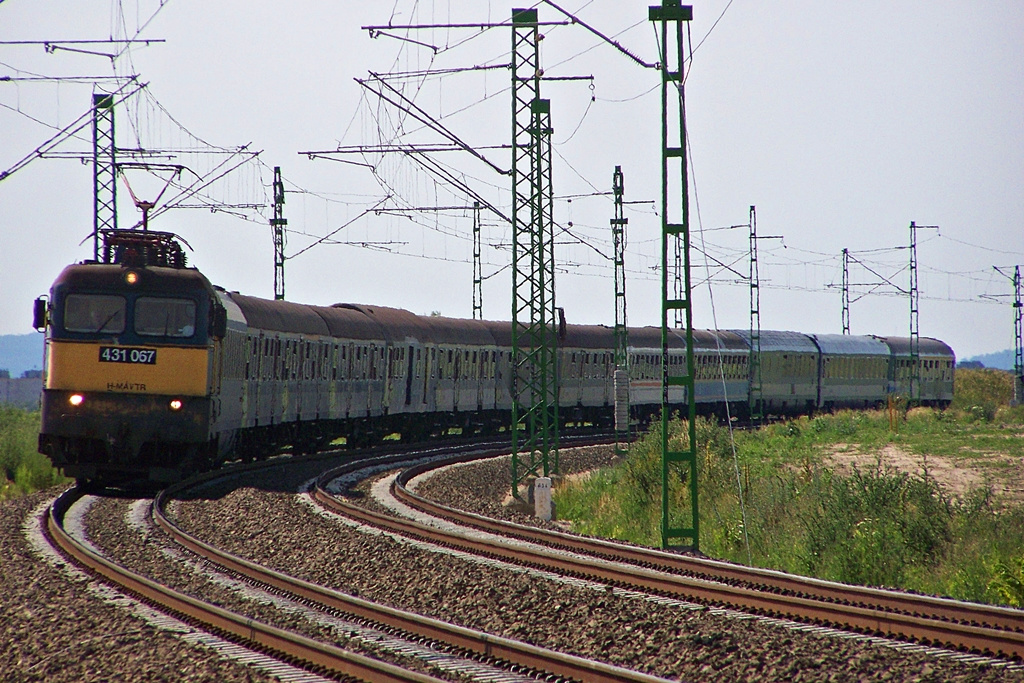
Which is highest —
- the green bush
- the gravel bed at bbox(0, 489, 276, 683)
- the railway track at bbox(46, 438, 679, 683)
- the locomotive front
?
the locomotive front

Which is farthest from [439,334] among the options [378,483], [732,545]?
[732,545]

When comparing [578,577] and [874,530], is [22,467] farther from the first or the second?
[874,530]

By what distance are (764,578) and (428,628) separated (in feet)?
12.5

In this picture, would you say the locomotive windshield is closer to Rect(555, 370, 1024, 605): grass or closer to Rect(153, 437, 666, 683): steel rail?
Rect(153, 437, 666, 683): steel rail

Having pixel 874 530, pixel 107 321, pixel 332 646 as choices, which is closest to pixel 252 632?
pixel 332 646

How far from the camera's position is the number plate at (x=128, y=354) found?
17.7m

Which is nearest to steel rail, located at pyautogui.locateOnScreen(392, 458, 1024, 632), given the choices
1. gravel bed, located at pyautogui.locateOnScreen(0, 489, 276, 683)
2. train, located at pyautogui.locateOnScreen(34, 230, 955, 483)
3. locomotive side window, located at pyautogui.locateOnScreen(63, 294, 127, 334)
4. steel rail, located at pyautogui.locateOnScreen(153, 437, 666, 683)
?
train, located at pyautogui.locateOnScreen(34, 230, 955, 483)

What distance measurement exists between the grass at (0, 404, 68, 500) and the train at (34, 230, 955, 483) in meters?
2.87

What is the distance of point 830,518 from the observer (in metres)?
14.3

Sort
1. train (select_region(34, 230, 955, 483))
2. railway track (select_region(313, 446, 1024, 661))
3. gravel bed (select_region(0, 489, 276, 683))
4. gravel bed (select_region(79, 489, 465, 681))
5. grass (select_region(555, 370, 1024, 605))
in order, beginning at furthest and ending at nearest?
train (select_region(34, 230, 955, 483)), grass (select_region(555, 370, 1024, 605)), gravel bed (select_region(79, 489, 465, 681)), railway track (select_region(313, 446, 1024, 661)), gravel bed (select_region(0, 489, 276, 683))

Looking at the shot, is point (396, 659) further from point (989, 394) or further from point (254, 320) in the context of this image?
point (989, 394)

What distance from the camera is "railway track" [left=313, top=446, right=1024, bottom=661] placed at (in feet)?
29.7

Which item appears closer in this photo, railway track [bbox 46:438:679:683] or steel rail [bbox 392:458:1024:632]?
railway track [bbox 46:438:679:683]

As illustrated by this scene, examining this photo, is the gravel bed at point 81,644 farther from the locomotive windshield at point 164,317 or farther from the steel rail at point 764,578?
the locomotive windshield at point 164,317
